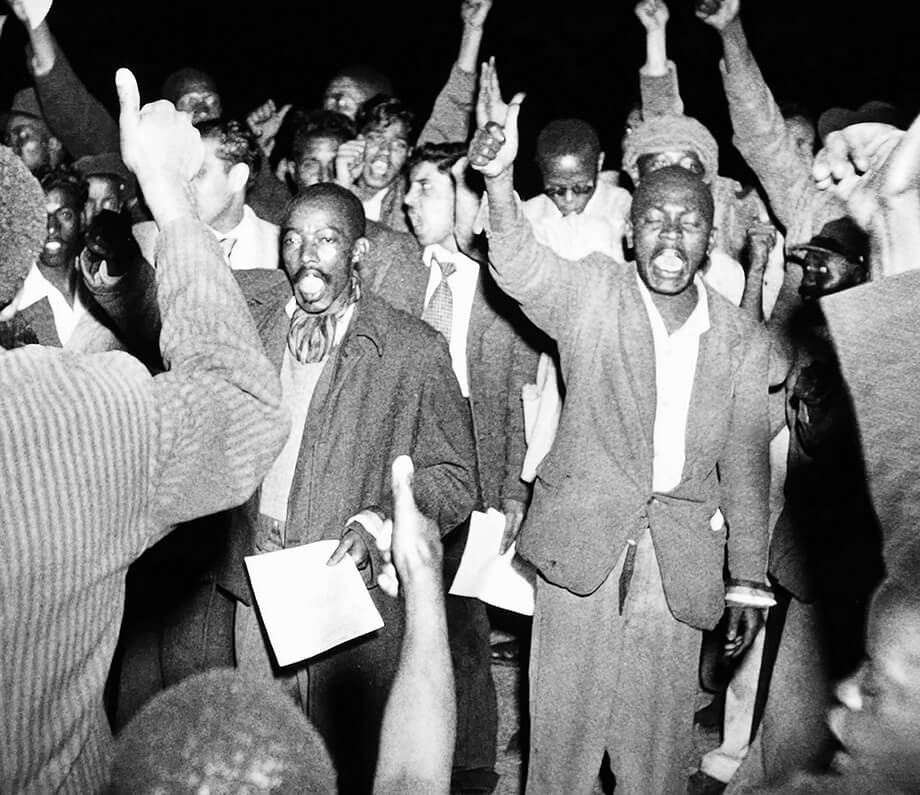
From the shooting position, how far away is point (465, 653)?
14.6ft

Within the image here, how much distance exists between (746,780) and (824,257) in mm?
1869

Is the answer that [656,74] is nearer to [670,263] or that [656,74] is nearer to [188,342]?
[670,263]

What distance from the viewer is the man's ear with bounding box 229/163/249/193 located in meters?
5.03

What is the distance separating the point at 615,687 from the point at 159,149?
8.35 feet

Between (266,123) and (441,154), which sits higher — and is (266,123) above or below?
above

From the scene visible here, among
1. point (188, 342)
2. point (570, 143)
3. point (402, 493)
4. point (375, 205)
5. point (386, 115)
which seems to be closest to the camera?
point (402, 493)

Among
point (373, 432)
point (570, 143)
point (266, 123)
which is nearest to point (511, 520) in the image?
point (373, 432)

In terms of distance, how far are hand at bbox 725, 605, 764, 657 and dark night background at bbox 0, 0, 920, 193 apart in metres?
7.49

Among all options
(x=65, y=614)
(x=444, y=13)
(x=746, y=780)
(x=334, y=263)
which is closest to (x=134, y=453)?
(x=65, y=614)

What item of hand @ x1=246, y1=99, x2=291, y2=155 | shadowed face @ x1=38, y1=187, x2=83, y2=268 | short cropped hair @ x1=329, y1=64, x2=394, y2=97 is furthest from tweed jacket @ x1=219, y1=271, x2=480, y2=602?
hand @ x1=246, y1=99, x2=291, y2=155

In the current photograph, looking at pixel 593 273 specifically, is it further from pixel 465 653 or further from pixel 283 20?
pixel 283 20

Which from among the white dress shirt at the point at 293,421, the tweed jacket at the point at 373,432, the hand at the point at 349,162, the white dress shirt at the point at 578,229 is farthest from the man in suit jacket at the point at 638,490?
the hand at the point at 349,162

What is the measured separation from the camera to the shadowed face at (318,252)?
148 inches

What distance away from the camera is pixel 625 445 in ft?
11.8
